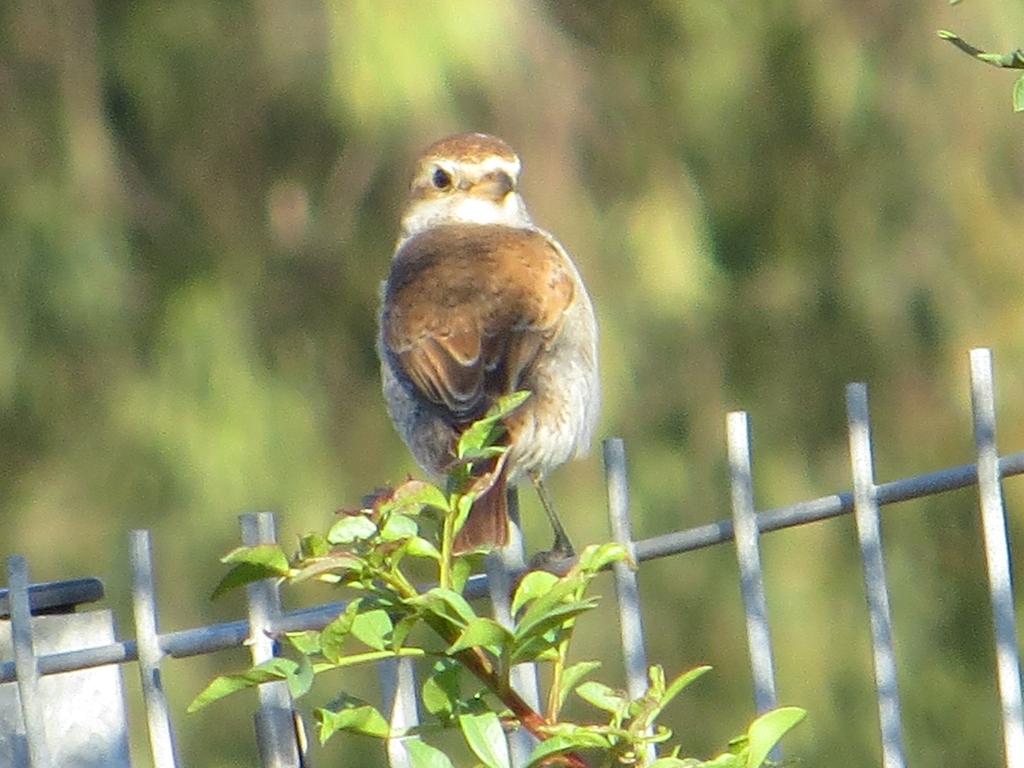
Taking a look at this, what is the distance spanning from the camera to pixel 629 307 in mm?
5719

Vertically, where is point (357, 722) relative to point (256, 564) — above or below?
below

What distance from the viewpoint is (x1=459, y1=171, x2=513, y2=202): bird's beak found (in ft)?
16.0

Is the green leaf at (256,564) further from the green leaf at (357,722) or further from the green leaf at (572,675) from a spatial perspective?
the green leaf at (572,675)

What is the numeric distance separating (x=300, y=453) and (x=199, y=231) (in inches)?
26.7

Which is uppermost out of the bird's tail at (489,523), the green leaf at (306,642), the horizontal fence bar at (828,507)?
the bird's tail at (489,523)

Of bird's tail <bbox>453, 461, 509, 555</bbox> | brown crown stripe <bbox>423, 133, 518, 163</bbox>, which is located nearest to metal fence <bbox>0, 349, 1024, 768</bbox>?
bird's tail <bbox>453, 461, 509, 555</bbox>

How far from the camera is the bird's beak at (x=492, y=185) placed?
4863 millimetres

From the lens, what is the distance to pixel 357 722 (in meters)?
1.52

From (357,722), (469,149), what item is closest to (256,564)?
(357,722)

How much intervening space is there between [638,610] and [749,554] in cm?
16

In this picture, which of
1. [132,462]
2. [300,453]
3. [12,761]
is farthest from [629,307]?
[12,761]

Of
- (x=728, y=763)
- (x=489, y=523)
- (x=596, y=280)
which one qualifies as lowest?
(x=728, y=763)

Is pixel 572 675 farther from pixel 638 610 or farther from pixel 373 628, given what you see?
pixel 638 610

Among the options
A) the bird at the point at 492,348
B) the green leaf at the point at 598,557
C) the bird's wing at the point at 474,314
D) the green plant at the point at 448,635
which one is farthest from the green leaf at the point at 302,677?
the bird's wing at the point at 474,314
